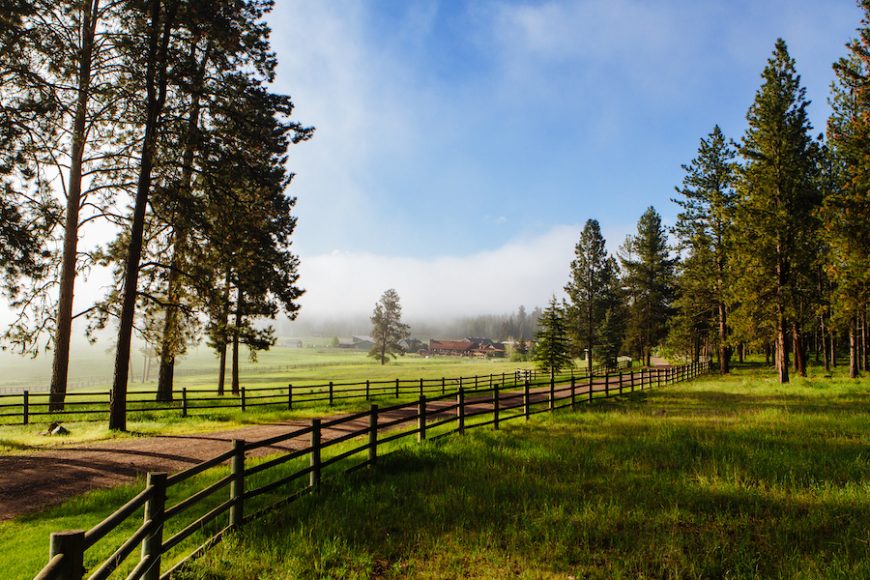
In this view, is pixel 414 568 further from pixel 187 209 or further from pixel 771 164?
pixel 771 164

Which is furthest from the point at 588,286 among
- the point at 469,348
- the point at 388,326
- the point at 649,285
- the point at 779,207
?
the point at 469,348

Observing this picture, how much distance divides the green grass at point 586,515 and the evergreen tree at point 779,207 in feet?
61.0

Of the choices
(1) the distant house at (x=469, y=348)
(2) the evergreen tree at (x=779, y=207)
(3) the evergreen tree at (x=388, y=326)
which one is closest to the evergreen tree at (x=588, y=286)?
(2) the evergreen tree at (x=779, y=207)

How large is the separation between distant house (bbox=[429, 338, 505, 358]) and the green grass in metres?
129

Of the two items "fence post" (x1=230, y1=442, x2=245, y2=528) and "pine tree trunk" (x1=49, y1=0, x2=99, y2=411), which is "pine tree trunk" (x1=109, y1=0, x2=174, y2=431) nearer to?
"pine tree trunk" (x1=49, y1=0, x2=99, y2=411)

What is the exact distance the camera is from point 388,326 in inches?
3255

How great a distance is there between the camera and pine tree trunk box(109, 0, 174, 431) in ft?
44.5

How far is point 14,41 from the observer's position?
39.5ft

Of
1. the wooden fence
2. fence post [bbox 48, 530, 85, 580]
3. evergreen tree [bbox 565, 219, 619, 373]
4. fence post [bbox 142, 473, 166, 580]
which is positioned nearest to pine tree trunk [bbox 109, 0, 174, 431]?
the wooden fence

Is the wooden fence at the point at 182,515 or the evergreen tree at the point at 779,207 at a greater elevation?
the evergreen tree at the point at 779,207

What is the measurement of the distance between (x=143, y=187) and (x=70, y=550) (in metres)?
14.7

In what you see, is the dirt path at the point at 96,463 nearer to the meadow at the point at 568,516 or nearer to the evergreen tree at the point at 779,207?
the meadow at the point at 568,516

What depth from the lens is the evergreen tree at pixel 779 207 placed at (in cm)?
2580

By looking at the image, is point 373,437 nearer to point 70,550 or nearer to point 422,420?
point 422,420
